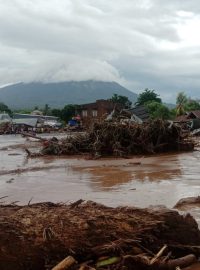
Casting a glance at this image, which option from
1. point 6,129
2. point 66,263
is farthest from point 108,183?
point 6,129

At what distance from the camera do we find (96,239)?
4980 mm

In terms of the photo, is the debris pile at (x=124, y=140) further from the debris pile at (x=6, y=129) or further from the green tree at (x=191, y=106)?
the green tree at (x=191, y=106)

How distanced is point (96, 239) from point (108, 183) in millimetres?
7354

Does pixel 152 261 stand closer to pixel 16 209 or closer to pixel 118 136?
pixel 16 209

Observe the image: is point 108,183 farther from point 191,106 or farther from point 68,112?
point 191,106

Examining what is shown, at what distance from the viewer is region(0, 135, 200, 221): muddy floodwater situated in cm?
988

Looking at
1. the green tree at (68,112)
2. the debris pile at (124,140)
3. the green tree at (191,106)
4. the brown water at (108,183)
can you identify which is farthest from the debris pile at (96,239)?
the green tree at (191,106)

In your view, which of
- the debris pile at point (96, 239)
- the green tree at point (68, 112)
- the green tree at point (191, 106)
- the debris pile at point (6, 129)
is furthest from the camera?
the green tree at point (68, 112)

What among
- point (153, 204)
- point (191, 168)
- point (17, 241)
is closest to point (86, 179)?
point (191, 168)

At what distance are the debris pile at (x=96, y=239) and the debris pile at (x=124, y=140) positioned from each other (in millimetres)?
15535

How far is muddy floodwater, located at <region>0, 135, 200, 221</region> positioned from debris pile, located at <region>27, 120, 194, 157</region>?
3.62 metres

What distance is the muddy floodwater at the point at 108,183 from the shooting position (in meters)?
9.88

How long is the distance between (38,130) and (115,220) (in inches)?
2237

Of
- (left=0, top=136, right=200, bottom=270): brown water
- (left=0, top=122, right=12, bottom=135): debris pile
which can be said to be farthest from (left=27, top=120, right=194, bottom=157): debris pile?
(left=0, top=122, right=12, bottom=135): debris pile
